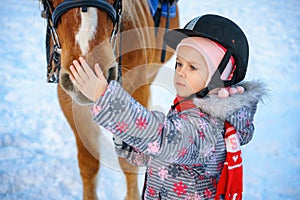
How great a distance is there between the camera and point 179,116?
114cm

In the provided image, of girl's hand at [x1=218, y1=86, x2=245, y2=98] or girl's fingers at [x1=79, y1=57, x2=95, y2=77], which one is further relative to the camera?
girl's hand at [x1=218, y1=86, x2=245, y2=98]

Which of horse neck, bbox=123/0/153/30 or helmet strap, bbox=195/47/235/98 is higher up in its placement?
horse neck, bbox=123/0/153/30

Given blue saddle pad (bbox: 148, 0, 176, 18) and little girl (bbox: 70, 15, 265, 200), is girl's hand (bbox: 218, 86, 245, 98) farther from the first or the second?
blue saddle pad (bbox: 148, 0, 176, 18)

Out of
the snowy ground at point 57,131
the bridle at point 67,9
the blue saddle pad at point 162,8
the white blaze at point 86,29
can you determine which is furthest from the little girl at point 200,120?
the blue saddle pad at point 162,8

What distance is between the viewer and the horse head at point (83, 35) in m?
1.10

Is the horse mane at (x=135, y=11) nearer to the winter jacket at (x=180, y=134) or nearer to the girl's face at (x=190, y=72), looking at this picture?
the girl's face at (x=190, y=72)

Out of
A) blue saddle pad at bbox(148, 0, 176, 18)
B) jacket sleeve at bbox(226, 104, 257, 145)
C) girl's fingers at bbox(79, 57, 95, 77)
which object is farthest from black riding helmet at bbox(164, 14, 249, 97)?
blue saddle pad at bbox(148, 0, 176, 18)

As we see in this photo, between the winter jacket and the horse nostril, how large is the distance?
10.8 inches

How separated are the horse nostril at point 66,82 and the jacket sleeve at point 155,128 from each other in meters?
0.28

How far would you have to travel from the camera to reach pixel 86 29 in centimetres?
111

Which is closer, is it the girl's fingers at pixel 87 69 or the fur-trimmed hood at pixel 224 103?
the girl's fingers at pixel 87 69

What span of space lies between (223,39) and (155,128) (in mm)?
392

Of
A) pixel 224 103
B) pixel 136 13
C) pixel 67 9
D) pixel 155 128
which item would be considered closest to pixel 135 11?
pixel 136 13

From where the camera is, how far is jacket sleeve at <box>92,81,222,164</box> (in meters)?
0.90
